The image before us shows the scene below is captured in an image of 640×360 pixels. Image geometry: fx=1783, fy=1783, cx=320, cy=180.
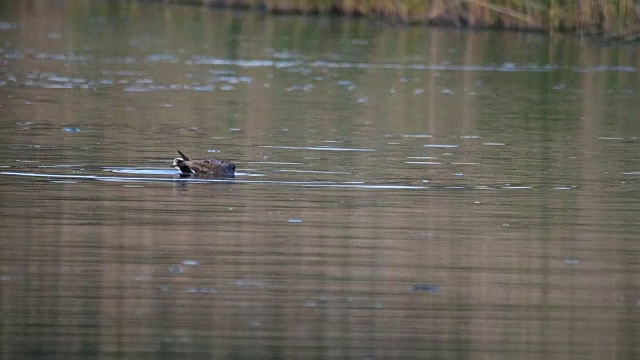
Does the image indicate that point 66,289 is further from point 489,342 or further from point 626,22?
point 626,22

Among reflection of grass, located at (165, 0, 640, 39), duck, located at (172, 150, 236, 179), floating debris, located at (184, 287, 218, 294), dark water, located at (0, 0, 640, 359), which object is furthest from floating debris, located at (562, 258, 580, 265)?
reflection of grass, located at (165, 0, 640, 39)

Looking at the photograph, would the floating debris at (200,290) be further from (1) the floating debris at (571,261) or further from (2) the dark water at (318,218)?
(1) the floating debris at (571,261)

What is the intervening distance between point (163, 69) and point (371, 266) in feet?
60.3

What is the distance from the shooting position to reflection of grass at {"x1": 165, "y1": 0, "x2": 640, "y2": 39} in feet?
119

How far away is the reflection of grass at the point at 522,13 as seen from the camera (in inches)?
1423

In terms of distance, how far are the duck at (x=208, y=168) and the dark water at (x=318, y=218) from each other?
6.6 inches

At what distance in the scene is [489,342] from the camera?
27.3 feet

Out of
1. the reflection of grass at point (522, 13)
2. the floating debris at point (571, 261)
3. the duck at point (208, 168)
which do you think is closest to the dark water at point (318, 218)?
the floating debris at point (571, 261)

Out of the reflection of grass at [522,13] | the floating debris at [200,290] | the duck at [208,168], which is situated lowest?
the reflection of grass at [522,13]

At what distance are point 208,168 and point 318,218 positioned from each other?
7.72ft

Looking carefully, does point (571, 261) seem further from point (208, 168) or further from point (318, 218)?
point (208, 168)

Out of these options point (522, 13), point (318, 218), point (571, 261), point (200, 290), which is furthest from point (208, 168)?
point (522, 13)

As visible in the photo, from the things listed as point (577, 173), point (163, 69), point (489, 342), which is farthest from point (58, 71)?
point (489, 342)

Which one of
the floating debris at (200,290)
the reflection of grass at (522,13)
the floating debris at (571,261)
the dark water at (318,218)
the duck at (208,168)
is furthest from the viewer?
the reflection of grass at (522,13)
